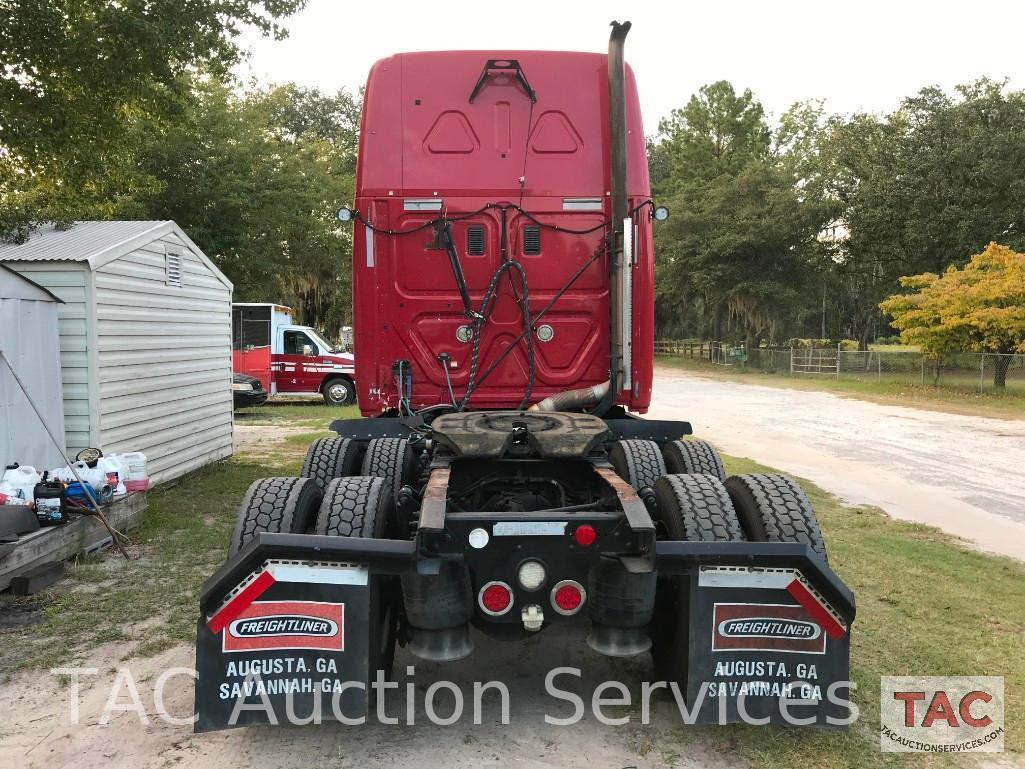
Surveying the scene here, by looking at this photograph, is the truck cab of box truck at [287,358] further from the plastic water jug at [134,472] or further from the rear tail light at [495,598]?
the rear tail light at [495,598]

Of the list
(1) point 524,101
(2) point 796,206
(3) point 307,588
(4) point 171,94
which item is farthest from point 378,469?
(2) point 796,206

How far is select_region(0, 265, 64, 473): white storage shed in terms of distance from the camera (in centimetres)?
654

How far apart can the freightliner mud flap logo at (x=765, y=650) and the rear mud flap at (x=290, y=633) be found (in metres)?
1.22

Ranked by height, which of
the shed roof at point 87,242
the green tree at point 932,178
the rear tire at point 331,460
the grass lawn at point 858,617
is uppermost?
the green tree at point 932,178

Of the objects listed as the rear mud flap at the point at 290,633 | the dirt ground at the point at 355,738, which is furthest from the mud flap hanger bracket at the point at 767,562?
the rear mud flap at the point at 290,633

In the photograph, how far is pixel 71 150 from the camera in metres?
9.23

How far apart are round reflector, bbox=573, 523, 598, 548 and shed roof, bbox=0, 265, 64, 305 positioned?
19.0ft

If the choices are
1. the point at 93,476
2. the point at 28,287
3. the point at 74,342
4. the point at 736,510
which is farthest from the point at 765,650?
the point at 74,342

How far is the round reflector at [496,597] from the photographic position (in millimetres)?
3133

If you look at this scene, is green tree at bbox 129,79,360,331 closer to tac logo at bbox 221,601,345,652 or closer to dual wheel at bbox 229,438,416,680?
dual wheel at bbox 229,438,416,680

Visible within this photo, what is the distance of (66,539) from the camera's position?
5.73 metres

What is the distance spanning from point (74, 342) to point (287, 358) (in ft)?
39.1

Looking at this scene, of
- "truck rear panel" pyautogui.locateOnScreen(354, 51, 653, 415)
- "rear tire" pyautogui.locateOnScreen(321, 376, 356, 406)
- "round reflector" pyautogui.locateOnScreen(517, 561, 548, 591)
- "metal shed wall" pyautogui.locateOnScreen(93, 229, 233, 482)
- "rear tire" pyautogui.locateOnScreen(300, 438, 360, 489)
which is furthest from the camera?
"rear tire" pyautogui.locateOnScreen(321, 376, 356, 406)

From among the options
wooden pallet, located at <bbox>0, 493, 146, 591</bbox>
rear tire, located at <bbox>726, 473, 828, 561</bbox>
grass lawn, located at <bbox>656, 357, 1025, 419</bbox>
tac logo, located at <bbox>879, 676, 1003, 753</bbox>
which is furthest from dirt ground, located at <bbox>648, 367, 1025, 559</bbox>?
wooden pallet, located at <bbox>0, 493, 146, 591</bbox>
